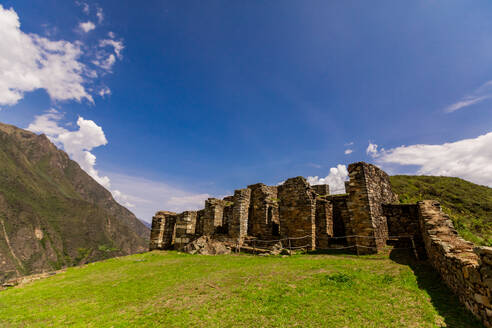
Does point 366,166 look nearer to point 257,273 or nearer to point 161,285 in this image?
point 257,273

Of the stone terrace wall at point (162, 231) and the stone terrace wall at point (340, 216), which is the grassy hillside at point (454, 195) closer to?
the stone terrace wall at point (340, 216)

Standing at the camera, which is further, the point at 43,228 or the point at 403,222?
the point at 43,228

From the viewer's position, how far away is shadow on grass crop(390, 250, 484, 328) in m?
4.76

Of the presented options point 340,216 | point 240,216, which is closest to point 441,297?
point 340,216

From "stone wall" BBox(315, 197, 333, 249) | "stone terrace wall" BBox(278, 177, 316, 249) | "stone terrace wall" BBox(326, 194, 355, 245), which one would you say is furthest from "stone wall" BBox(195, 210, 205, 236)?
"stone terrace wall" BBox(326, 194, 355, 245)

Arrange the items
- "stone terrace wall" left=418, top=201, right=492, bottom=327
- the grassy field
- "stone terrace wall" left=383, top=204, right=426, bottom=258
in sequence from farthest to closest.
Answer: "stone terrace wall" left=383, top=204, right=426, bottom=258 → the grassy field → "stone terrace wall" left=418, top=201, right=492, bottom=327

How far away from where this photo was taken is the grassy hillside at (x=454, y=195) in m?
24.1

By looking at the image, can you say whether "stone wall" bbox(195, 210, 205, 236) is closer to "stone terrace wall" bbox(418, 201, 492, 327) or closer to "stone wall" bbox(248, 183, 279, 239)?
"stone wall" bbox(248, 183, 279, 239)

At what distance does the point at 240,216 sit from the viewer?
18422 millimetres

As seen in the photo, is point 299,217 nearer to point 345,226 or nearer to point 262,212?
point 345,226

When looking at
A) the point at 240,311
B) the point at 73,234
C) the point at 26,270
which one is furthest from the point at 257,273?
the point at 73,234

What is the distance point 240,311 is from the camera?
5859 millimetres

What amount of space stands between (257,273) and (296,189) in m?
8.47

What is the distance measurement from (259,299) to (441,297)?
16.7 ft
